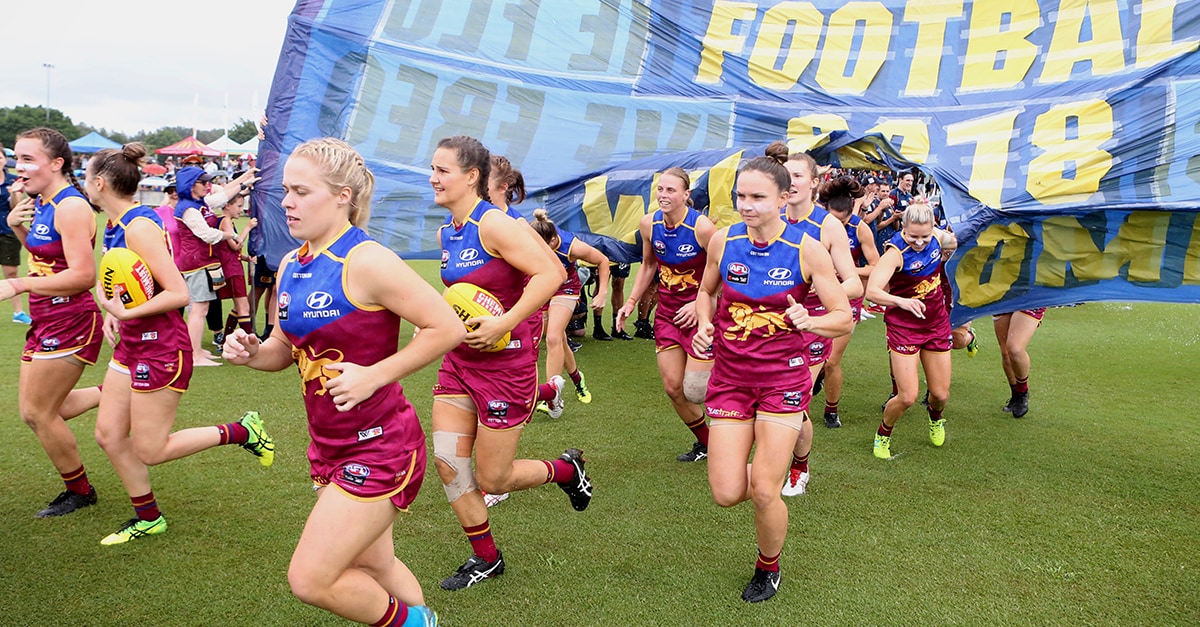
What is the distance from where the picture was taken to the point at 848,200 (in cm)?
748

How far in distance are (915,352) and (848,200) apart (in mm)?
1716

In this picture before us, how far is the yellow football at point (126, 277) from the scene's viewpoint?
4.32m

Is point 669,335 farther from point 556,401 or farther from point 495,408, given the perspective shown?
point 495,408

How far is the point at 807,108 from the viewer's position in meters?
8.12

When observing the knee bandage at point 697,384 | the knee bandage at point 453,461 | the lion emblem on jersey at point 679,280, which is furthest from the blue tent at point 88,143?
the knee bandage at point 453,461

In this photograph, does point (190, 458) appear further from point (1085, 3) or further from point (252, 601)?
point (1085, 3)

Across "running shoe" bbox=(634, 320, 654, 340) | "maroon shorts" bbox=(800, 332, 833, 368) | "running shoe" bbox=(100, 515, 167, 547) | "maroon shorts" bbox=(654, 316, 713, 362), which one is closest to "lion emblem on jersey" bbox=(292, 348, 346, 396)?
"running shoe" bbox=(100, 515, 167, 547)

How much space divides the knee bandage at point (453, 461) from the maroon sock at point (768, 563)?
1526 millimetres

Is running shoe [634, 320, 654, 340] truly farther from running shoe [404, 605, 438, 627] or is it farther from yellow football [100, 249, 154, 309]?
Answer: running shoe [404, 605, 438, 627]

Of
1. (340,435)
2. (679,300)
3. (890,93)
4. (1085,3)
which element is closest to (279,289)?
(340,435)

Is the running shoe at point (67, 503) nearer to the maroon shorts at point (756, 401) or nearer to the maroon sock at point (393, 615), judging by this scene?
the maroon sock at point (393, 615)

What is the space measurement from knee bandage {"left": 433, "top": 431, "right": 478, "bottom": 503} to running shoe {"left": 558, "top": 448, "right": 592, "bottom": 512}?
73 cm

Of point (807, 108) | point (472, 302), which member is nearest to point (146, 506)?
point (472, 302)

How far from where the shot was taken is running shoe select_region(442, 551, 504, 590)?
428 cm
